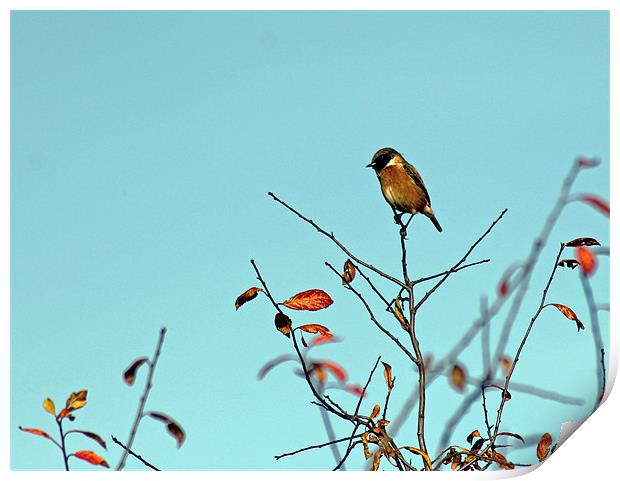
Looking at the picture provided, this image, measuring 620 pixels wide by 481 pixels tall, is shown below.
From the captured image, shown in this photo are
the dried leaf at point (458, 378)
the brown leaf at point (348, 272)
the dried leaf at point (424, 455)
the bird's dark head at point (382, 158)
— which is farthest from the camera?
the bird's dark head at point (382, 158)

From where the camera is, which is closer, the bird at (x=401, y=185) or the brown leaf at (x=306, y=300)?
the brown leaf at (x=306, y=300)

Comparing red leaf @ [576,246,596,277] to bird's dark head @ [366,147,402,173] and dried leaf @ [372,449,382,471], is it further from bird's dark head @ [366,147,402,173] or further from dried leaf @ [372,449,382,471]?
bird's dark head @ [366,147,402,173]

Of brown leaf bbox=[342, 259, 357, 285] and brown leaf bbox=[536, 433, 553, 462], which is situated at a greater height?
brown leaf bbox=[342, 259, 357, 285]

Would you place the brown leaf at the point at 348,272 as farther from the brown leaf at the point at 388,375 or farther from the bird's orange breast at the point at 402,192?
the bird's orange breast at the point at 402,192

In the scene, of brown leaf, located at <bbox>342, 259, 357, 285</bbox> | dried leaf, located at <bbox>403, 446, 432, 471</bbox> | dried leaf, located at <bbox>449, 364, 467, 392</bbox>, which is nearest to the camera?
dried leaf, located at <bbox>403, 446, 432, 471</bbox>

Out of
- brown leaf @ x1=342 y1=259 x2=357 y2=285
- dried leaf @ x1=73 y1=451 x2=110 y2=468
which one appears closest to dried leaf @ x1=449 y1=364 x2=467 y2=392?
brown leaf @ x1=342 y1=259 x2=357 y2=285

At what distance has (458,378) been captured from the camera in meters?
1.14

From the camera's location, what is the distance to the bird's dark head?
1625 millimetres

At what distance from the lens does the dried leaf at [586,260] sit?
1061 millimetres

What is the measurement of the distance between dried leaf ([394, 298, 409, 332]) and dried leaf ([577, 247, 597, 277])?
0.27 m

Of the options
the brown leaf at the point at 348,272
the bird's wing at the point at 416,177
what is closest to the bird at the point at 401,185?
the bird's wing at the point at 416,177

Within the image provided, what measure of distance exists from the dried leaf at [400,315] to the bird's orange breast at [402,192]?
696 mm
